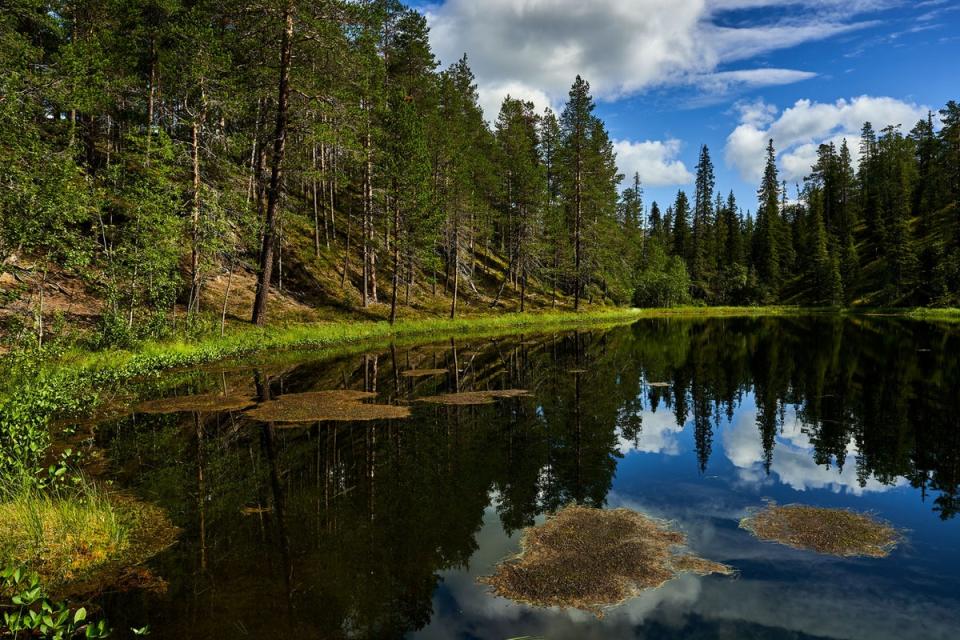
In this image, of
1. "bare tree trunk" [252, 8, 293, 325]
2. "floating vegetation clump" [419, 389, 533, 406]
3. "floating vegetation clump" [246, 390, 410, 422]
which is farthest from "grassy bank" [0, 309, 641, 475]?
"floating vegetation clump" [419, 389, 533, 406]

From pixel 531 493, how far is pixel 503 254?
57125 mm

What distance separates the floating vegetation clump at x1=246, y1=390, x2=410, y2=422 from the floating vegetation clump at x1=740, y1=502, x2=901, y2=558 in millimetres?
8890

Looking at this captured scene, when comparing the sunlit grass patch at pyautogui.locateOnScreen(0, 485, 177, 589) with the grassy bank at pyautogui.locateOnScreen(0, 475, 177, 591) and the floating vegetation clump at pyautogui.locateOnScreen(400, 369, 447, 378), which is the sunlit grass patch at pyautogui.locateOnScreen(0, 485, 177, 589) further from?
the floating vegetation clump at pyautogui.locateOnScreen(400, 369, 447, 378)

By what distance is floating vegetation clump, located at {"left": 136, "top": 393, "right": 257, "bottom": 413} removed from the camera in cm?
1398

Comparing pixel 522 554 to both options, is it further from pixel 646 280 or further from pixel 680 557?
pixel 646 280

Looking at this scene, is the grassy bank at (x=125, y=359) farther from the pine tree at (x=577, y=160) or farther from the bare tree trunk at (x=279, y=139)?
the pine tree at (x=577, y=160)

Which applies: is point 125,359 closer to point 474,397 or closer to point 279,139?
point 279,139

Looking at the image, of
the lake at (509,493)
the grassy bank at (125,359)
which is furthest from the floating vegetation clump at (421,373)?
the grassy bank at (125,359)

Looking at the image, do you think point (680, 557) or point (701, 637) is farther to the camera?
point (680, 557)

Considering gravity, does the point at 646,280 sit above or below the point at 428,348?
above

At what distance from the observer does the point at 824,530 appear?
7777 millimetres

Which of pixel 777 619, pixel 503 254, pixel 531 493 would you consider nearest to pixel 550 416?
pixel 531 493

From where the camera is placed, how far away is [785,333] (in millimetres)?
41312

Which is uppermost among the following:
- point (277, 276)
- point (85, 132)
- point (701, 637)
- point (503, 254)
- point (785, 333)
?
point (85, 132)
